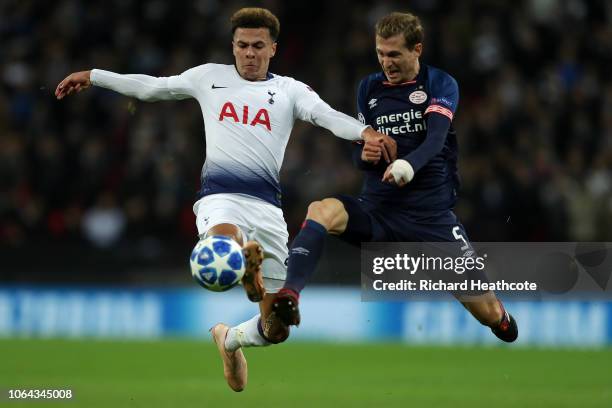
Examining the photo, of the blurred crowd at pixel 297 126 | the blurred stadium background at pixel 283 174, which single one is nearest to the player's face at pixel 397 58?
the blurred stadium background at pixel 283 174

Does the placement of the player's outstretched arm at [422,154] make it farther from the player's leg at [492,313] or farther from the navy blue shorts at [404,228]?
the player's leg at [492,313]

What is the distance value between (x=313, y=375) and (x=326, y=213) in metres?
4.09

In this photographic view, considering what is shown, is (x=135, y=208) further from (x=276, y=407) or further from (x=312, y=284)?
(x=276, y=407)

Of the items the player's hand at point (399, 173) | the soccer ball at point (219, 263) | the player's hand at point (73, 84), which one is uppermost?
the player's hand at point (73, 84)

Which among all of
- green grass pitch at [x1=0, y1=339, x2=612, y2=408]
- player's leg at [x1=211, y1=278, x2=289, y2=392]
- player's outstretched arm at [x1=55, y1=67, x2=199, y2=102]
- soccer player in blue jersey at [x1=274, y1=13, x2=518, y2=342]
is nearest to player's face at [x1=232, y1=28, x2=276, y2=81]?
player's outstretched arm at [x1=55, y1=67, x2=199, y2=102]

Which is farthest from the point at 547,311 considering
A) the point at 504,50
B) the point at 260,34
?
the point at 260,34

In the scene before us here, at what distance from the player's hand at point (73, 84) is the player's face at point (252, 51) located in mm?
1079

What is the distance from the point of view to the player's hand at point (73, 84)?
8.11 meters

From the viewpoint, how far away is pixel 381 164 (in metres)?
8.12

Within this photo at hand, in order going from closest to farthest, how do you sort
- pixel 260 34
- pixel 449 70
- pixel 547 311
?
pixel 260 34, pixel 547 311, pixel 449 70

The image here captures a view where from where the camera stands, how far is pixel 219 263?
729 centimetres

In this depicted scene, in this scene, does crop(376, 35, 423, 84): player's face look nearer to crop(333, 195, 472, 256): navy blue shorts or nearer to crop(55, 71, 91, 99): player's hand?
crop(333, 195, 472, 256): navy blue shorts

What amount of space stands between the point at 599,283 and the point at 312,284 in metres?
4.94

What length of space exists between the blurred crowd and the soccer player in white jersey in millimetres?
5796
